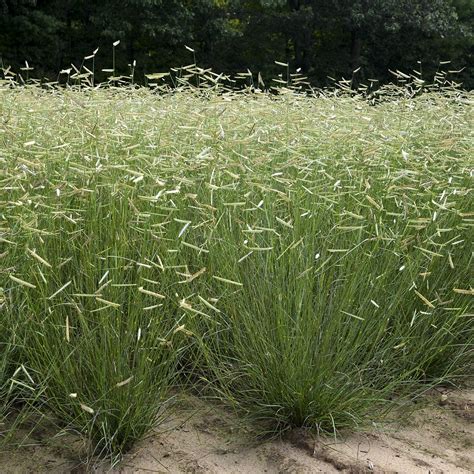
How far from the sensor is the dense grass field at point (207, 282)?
235cm

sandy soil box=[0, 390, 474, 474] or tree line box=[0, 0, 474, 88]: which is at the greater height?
sandy soil box=[0, 390, 474, 474]

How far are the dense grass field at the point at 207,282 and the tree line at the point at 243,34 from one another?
12867 mm

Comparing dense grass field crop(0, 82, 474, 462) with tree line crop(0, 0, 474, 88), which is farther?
tree line crop(0, 0, 474, 88)

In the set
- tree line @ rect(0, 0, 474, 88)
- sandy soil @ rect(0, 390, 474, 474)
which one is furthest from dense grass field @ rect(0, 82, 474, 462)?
tree line @ rect(0, 0, 474, 88)

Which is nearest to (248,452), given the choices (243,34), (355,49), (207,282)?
(207,282)

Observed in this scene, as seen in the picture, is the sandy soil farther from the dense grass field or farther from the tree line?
the tree line

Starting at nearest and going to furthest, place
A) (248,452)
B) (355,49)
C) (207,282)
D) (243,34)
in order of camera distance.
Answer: (248,452), (207,282), (243,34), (355,49)

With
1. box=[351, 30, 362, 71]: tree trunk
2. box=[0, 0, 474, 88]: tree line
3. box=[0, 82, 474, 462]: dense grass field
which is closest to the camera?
box=[0, 82, 474, 462]: dense grass field

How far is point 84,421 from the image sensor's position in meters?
2.31

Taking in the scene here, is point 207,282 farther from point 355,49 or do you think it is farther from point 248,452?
point 355,49

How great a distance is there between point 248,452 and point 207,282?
0.63 m

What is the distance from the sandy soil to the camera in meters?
2.42

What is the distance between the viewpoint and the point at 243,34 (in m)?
18.0

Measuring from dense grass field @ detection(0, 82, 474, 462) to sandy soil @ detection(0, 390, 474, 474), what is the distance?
0.07 m
